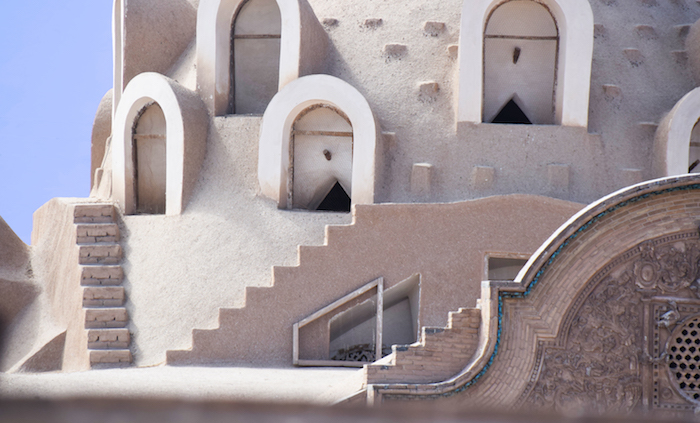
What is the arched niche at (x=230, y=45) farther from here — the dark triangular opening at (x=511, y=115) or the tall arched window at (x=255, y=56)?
the dark triangular opening at (x=511, y=115)

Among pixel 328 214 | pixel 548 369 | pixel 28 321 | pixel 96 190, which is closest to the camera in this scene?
pixel 548 369

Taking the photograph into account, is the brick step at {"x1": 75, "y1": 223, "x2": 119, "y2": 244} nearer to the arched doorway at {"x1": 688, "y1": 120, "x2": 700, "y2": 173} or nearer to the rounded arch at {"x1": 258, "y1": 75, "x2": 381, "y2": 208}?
the rounded arch at {"x1": 258, "y1": 75, "x2": 381, "y2": 208}

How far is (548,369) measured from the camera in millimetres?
6980

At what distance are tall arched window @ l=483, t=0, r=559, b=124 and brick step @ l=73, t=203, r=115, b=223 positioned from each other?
230 inches

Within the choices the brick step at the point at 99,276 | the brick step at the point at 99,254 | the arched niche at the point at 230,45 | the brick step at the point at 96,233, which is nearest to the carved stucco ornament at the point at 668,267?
the arched niche at the point at 230,45

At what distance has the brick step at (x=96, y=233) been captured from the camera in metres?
10.7

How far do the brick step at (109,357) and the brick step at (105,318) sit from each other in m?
0.46

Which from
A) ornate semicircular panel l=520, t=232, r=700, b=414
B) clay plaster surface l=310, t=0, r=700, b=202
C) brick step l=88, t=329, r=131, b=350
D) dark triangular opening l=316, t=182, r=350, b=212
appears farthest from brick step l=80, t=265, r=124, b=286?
ornate semicircular panel l=520, t=232, r=700, b=414

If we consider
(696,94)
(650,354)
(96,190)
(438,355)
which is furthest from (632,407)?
(96,190)

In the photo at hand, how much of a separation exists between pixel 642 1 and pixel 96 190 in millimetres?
9830

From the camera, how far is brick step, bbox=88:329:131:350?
9.76 metres

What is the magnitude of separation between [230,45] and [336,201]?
10.1 feet

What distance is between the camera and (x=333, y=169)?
10.9 metres

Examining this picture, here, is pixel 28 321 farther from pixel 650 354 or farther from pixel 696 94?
pixel 696 94
